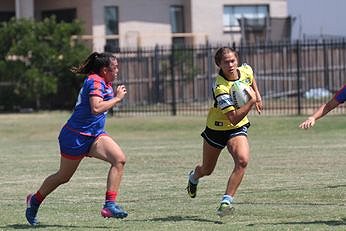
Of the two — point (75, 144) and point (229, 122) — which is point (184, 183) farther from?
point (75, 144)

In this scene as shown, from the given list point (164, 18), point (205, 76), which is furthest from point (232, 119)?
point (164, 18)

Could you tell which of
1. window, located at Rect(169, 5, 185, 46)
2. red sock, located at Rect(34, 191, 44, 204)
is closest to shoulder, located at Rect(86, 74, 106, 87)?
red sock, located at Rect(34, 191, 44, 204)

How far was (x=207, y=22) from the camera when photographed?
143ft

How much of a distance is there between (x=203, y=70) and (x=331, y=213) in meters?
25.6

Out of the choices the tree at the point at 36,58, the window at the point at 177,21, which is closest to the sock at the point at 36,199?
the tree at the point at 36,58

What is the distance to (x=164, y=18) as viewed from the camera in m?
43.0

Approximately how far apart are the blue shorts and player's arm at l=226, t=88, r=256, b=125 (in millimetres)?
1465

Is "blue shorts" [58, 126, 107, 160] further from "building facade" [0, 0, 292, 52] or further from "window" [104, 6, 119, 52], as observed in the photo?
"window" [104, 6, 119, 52]

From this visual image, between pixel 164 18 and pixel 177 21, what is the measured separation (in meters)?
0.96

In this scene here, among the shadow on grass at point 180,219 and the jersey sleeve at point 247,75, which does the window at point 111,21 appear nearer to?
the jersey sleeve at point 247,75

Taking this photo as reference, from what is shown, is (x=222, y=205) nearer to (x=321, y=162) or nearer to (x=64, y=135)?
(x=64, y=135)

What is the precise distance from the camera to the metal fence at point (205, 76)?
34.0 m

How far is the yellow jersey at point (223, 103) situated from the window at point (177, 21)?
1248 inches

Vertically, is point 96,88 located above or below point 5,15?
below
